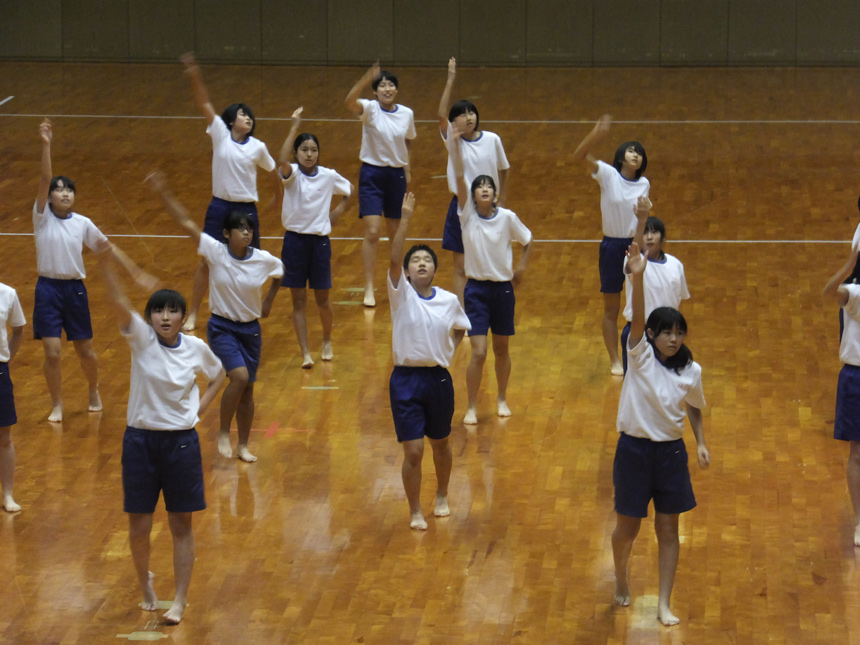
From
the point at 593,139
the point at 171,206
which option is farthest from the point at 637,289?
the point at 593,139

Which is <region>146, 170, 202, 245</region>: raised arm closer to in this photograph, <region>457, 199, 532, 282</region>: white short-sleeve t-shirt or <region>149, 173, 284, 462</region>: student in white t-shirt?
<region>149, 173, 284, 462</region>: student in white t-shirt

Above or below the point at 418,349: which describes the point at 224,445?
below

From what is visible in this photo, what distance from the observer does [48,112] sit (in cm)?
1623

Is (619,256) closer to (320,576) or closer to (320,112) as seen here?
(320,576)

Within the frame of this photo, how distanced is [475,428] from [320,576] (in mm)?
1995

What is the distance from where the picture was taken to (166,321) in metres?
5.40

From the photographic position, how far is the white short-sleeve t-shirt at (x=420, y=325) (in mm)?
6211

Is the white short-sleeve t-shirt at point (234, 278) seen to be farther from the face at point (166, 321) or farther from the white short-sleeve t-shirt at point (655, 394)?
the white short-sleeve t-shirt at point (655, 394)

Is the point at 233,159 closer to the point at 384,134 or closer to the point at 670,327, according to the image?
the point at 384,134

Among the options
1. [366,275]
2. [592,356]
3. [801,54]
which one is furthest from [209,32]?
[592,356]

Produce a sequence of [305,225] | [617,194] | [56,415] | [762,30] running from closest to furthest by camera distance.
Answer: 1. [56,415]
2. [617,194]
3. [305,225]
4. [762,30]

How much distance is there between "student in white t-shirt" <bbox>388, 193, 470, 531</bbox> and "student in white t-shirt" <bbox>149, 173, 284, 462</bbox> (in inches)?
42.4

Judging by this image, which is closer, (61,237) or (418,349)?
(418,349)

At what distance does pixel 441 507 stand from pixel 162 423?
72.5 inches
